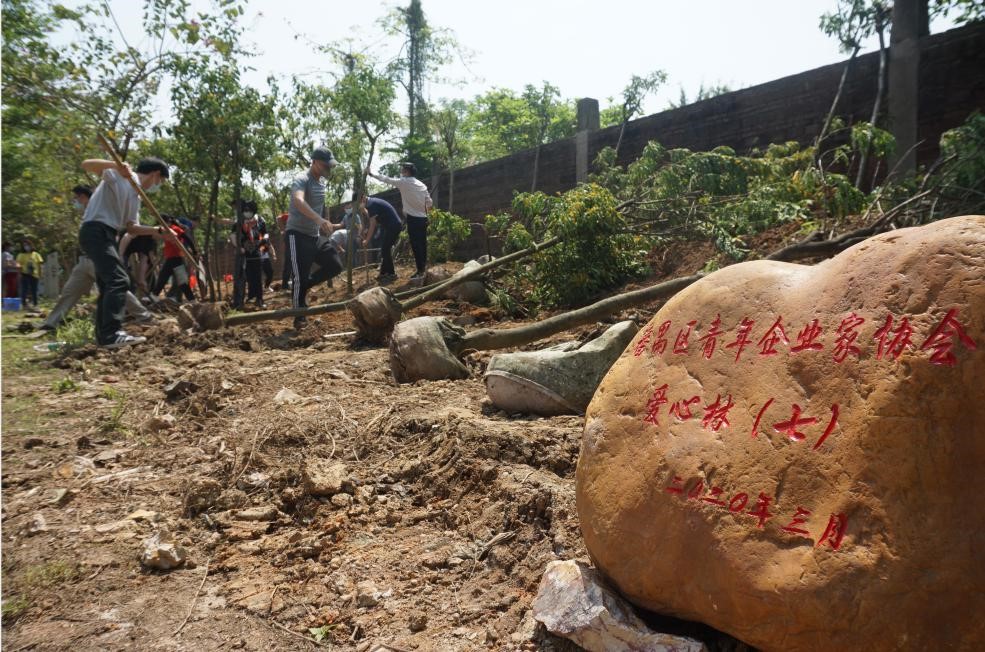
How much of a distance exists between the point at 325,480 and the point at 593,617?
144 centimetres

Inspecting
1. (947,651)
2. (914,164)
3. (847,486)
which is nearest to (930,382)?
(847,486)

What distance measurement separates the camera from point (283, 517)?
2625mm

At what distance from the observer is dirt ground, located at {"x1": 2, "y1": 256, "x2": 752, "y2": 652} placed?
197 centimetres

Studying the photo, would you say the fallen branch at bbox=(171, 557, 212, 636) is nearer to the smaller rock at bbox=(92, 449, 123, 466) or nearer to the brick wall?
the smaller rock at bbox=(92, 449, 123, 466)

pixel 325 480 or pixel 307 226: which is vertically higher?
pixel 307 226

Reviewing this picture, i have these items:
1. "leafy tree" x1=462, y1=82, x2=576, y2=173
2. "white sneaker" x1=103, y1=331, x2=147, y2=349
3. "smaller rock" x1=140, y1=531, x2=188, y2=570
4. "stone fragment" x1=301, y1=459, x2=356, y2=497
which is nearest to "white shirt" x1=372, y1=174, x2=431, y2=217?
"white sneaker" x1=103, y1=331, x2=147, y2=349

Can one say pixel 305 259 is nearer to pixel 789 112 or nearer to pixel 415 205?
pixel 415 205

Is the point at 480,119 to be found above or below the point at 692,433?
above

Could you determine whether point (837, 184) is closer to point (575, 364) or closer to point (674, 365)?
point (575, 364)

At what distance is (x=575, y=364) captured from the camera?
3186 mm

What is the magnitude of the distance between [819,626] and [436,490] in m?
1.59

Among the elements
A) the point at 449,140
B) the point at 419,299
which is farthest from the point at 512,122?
the point at 419,299

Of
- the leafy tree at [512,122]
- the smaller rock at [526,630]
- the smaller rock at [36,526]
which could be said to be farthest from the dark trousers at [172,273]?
the leafy tree at [512,122]

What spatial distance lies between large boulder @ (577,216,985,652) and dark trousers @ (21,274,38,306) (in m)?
13.7
